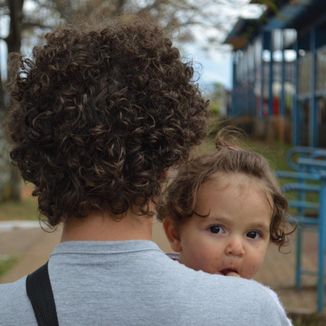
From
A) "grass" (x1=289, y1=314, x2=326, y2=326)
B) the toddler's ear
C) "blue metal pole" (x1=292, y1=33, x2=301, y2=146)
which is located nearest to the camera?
the toddler's ear

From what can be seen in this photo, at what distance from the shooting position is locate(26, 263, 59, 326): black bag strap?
1.39 meters

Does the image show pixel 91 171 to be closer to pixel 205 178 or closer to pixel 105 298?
pixel 105 298

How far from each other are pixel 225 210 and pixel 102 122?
74 centimetres

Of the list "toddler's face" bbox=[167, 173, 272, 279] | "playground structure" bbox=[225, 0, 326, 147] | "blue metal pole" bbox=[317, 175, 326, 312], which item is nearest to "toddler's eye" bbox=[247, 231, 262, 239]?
"toddler's face" bbox=[167, 173, 272, 279]

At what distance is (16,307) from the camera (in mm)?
1410

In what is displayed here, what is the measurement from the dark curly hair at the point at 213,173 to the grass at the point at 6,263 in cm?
563

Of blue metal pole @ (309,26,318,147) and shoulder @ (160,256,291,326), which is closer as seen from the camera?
shoulder @ (160,256,291,326)

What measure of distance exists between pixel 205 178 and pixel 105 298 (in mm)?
824

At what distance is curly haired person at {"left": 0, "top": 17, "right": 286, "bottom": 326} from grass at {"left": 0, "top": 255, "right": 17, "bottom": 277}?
626cm

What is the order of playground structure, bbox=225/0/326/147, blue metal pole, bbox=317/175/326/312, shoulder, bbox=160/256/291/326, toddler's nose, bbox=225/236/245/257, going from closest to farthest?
shoulder, bbox=160/256/291/326 → toddler's nose, bbox=225/236/245/257 → blue metal pole, bbox=317/175/326/312 → playground structure, bbox=225/0/326/147

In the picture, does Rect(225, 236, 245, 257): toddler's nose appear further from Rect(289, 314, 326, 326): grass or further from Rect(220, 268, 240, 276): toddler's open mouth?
Rect(289, 314, 326, 326): grass

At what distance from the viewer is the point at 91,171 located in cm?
147

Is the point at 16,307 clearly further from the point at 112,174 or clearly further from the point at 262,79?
the point at 262,79

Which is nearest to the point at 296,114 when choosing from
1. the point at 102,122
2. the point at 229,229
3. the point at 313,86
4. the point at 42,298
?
the point at 313,86
